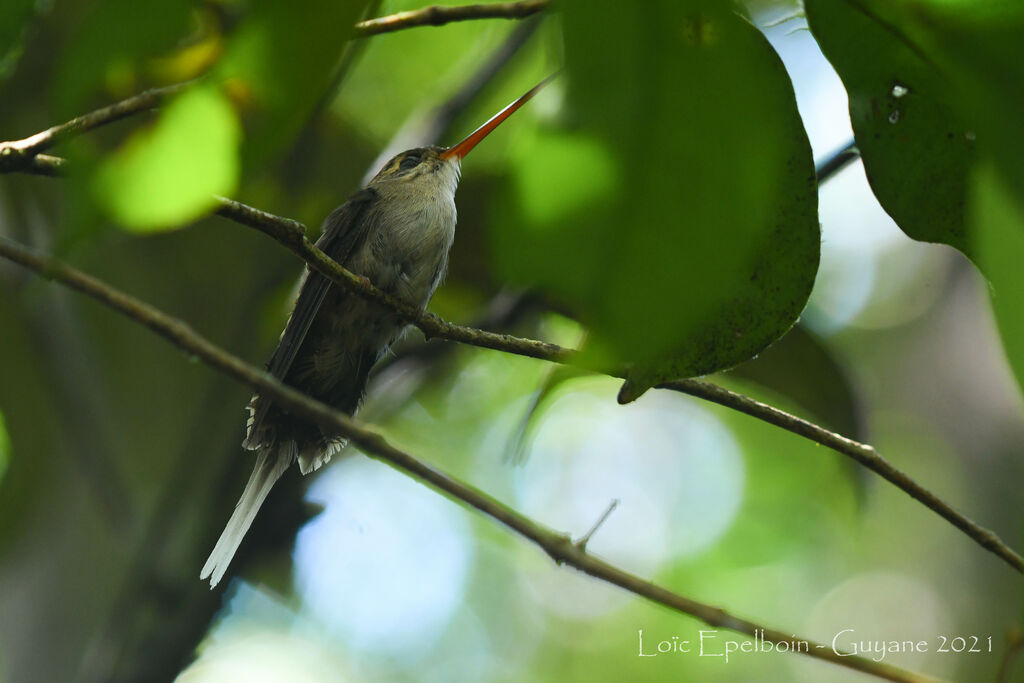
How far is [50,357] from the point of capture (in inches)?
112

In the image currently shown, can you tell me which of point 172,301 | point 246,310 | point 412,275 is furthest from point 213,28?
point 172,301

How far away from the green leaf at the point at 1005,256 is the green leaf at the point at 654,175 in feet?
0.51

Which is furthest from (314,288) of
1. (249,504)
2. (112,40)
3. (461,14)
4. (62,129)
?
(112,40)

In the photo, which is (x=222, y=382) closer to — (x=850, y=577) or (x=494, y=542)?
(x=494, y=542)

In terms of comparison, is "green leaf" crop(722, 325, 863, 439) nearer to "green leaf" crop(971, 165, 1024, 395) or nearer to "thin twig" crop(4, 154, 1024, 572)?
"thin twig" crop(4, 154, 1024, 572)

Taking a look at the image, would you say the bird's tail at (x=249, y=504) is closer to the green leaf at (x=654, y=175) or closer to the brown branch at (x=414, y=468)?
the brown branch at (x=414, y=468)

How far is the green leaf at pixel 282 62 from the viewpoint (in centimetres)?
66

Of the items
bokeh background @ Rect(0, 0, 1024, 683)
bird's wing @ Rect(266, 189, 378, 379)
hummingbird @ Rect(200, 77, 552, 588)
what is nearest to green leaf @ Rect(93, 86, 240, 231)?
bokeh background @ Rect(0, 0, 1024, 683)

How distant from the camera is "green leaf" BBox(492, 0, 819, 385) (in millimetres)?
722

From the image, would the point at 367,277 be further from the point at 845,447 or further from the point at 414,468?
the point at 414,468

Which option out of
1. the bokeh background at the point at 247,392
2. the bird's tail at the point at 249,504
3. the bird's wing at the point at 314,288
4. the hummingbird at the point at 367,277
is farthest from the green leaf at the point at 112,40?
the hummingbird at the point at 367,277

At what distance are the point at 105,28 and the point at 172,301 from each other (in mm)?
3014

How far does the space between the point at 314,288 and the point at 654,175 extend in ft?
6.95

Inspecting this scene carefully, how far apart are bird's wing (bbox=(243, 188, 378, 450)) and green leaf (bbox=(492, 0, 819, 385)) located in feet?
6.12
